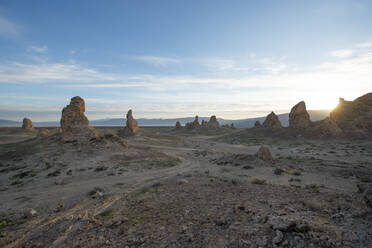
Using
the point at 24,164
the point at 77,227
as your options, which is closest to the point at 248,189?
the point at 77,227

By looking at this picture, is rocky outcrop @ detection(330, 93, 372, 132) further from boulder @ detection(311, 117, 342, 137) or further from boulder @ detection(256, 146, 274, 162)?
boulder @ detection(256, 146, 274, 162)

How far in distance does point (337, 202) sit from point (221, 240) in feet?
20.5

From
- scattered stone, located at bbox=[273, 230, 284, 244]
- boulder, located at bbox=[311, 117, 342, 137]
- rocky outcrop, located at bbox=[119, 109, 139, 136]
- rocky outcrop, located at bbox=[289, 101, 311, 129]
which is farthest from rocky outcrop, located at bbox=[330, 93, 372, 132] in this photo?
rocky outcrop, located at bbox=[119, 109, 139, 136]

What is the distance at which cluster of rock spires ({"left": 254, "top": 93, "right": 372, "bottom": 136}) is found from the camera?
40.4 metres

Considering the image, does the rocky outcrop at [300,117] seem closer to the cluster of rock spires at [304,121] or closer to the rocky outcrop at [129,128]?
the cluster of rock spires at [304,121]

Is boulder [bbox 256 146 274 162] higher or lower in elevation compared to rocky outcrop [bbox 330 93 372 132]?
lower

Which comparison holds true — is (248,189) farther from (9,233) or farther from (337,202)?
(9,233)

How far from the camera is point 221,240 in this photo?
18.1 ft

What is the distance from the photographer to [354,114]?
44.9 meters

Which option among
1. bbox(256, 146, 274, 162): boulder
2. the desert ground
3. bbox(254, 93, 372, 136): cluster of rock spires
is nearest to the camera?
the desert ground

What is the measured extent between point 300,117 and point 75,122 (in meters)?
52.5

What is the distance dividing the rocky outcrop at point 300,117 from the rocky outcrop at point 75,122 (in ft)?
160

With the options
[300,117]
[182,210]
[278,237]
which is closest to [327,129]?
[300,117]

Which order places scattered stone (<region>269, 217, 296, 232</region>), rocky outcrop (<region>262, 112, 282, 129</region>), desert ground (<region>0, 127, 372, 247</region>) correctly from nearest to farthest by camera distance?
scattered stone (<region>269, 217, 296, 232</region>)
desert ground (<region>0, 127, 372, 247</region>)
rocky outcrop (<region>262, 112, 282, 129</region>)
